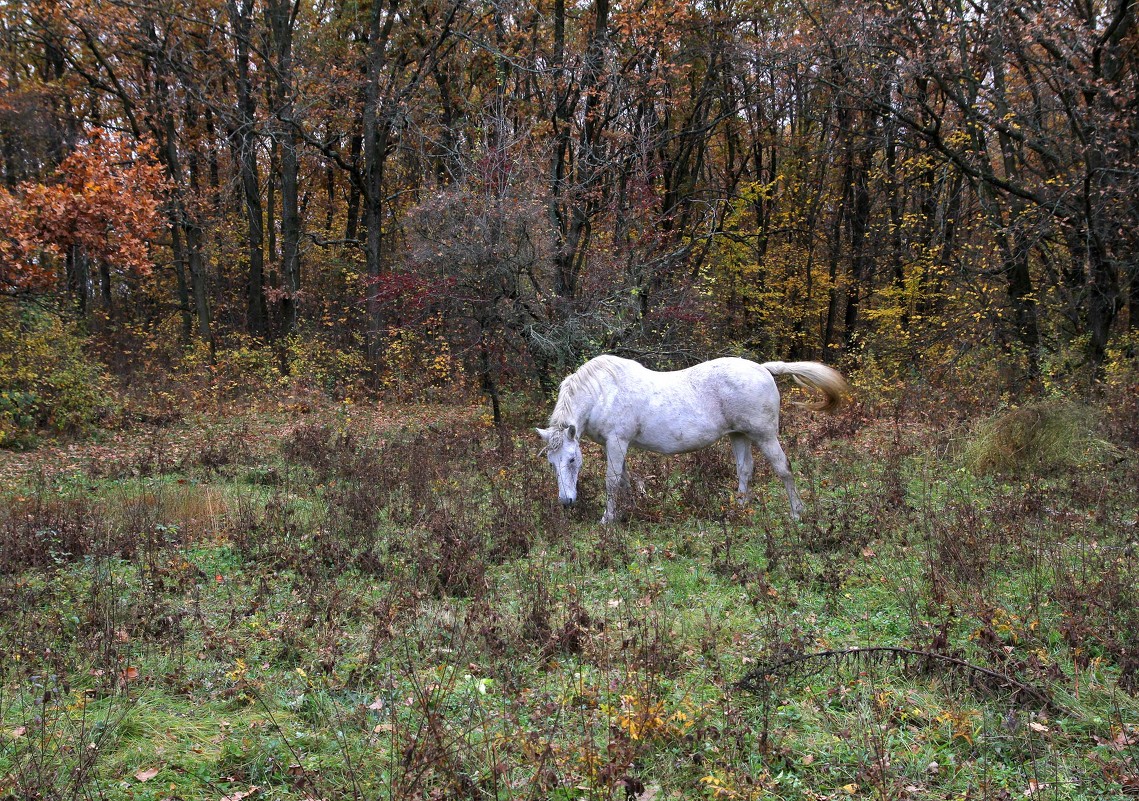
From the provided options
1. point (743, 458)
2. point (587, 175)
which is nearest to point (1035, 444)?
point (743, 458)

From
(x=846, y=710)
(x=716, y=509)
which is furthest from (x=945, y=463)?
(x=846, y=710)

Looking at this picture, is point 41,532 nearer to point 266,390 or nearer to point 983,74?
point 266,390

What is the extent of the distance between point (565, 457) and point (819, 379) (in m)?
3.17

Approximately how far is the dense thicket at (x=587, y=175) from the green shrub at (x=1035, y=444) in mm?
4942

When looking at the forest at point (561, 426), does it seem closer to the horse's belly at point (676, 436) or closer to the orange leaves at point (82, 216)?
the orange leaves at point (82, 216)

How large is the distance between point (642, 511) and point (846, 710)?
4290 mm

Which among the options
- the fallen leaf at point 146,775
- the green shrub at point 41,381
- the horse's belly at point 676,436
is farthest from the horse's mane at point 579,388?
the green shrub at point 41,381

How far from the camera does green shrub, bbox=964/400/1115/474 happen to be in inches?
359

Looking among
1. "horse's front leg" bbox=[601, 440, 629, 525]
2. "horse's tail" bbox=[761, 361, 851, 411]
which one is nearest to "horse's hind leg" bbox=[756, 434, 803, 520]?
"horse's tail" bbox=[761, 361, 851, 411]

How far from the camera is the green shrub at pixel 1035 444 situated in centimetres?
912

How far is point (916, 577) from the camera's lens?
590 centimetres

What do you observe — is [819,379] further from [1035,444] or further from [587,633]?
[587,633]

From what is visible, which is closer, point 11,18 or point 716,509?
point 716,509

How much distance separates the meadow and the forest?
36 millimetres
